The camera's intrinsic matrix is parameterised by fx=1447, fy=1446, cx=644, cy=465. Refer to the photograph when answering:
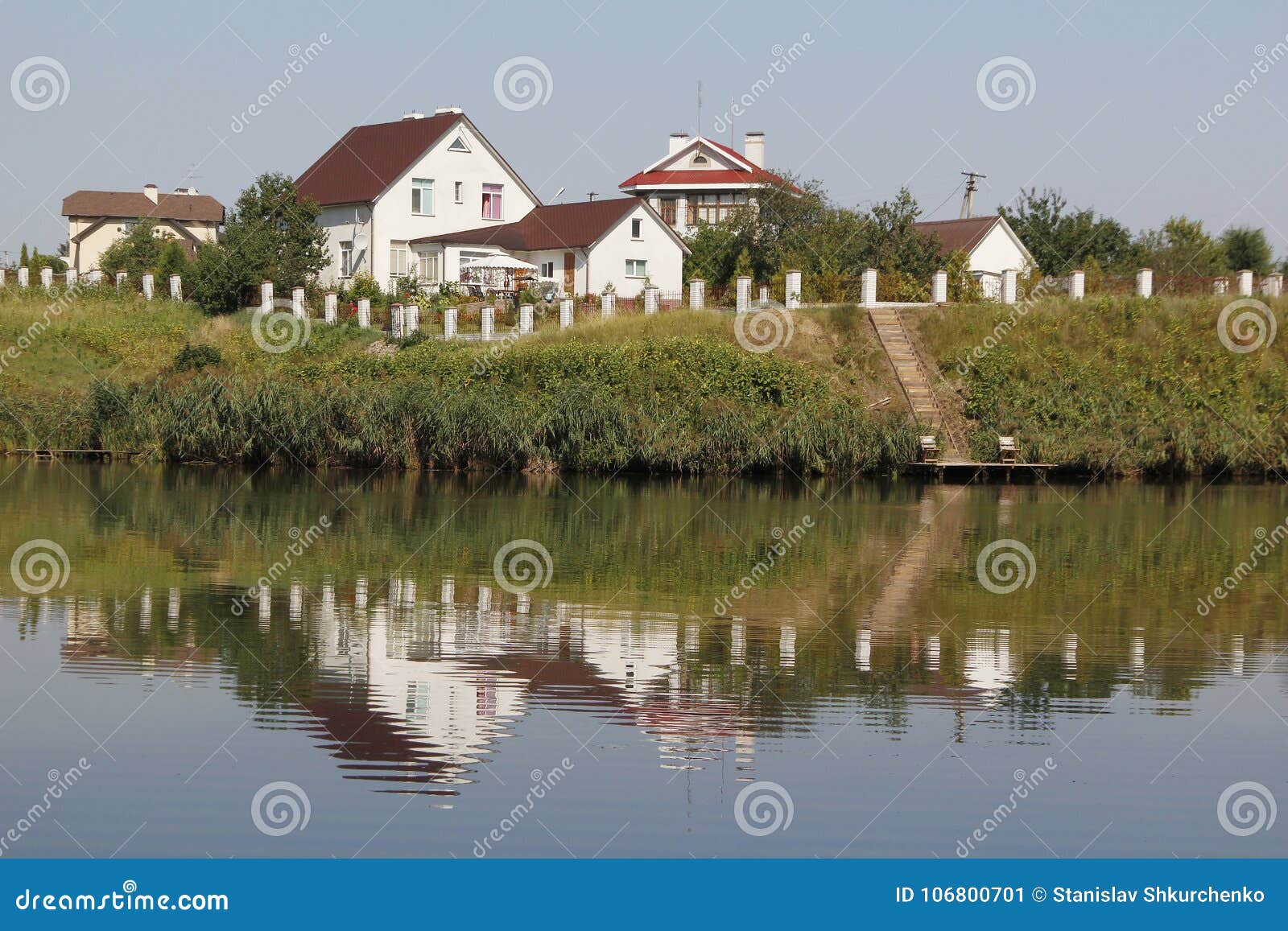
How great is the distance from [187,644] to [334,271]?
4545 centimetres

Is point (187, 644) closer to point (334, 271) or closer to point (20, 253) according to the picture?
point (334, 271)

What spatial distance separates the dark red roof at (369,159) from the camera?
55844 mm

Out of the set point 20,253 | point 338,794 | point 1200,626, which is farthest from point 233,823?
point 20,253

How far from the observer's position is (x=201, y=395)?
118 feet

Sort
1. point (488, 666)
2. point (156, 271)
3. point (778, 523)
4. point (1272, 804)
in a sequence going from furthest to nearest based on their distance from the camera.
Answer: point (156, 271)
point (778, 523)
point (488, 666)
point (1272, 804)
